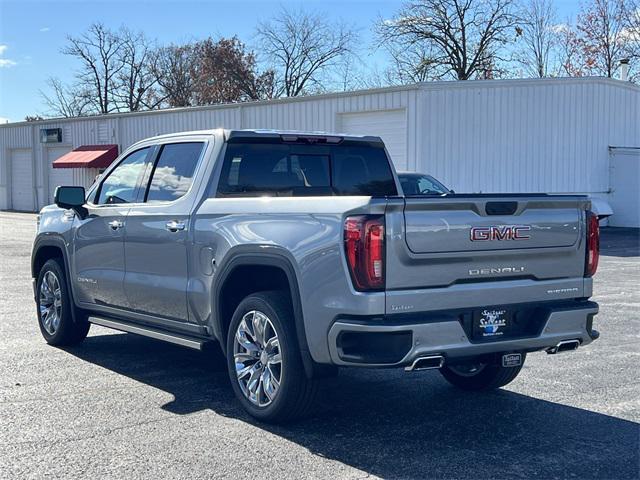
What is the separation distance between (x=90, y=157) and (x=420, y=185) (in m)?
23.0

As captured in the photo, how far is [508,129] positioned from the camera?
23.8 m

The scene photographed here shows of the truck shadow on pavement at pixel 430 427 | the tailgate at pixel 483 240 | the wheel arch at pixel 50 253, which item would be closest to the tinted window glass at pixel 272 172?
the truck shadow on pavement at pixel 430 427

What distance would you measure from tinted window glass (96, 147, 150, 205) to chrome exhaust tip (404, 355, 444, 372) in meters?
3.26

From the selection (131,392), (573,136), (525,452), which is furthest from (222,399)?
(573,136)

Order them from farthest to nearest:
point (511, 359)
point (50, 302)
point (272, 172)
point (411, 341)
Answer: point (50, 302) < point (272, 172) < point (511, 359) < point (411, 341)

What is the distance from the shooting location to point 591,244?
5461mm

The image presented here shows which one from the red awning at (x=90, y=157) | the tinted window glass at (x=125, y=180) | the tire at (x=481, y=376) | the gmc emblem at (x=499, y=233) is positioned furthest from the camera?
the red awning at (x=90, y=157)

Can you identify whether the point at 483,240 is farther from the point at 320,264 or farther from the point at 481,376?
the point at 481,376

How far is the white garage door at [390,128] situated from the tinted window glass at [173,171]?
17.5m

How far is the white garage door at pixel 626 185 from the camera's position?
2545cm

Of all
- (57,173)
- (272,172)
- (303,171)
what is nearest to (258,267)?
(272,172)

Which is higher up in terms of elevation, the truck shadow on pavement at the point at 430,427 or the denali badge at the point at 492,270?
the denali badge at the point at 492,270

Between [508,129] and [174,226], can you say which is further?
[508,129]

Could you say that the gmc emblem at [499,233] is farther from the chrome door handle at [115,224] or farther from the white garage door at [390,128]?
the white garage door at [390,128]
